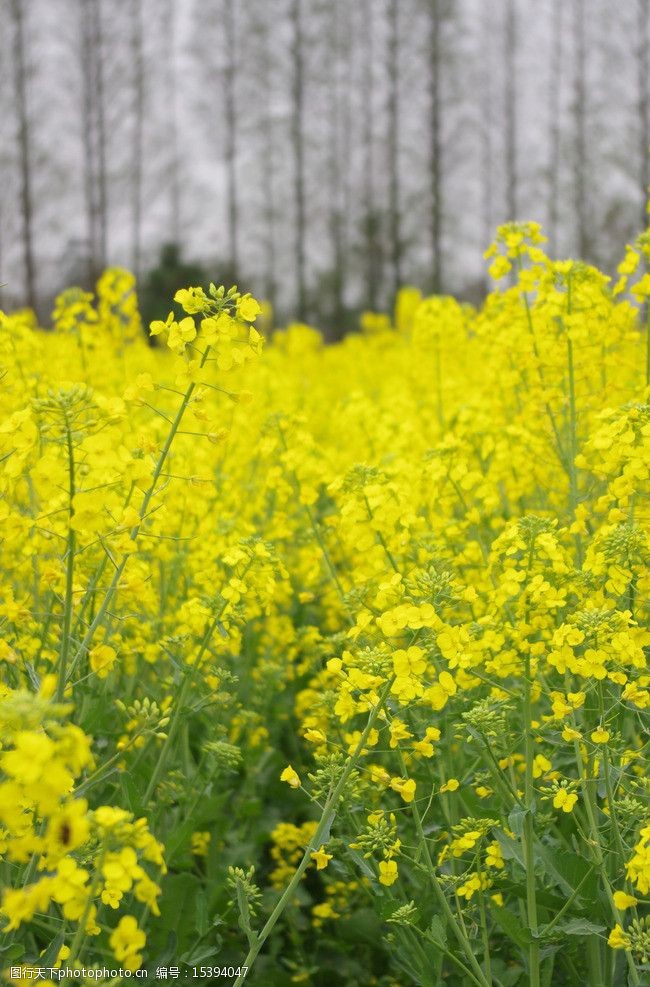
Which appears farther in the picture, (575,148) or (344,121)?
(344,121)

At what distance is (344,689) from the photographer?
→ 1.84 m

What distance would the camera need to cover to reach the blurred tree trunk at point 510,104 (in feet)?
64.6

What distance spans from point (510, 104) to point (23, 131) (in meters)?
9.83

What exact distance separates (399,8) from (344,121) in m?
2.75

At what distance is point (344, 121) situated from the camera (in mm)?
21531

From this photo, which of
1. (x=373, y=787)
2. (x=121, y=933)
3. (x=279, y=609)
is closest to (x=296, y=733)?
(x=279, y=609)

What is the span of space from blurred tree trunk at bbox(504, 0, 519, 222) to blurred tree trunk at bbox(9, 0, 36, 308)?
934 cm

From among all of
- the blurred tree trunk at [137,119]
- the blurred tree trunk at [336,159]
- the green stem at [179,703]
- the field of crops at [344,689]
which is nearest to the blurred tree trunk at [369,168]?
the blurred tree trunk at [336,159]

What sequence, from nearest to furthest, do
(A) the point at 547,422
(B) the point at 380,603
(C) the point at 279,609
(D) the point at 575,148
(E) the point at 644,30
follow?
(B) the point at 380,603 → (A) the point at 547,422 → (C) the point at 279,609 → (E) the point at 644,30 → (D) the point at 575,148

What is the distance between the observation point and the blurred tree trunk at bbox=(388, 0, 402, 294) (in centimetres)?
1955

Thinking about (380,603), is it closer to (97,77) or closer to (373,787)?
(373,787)

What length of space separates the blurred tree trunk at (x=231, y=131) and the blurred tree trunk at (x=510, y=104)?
5.54 metres

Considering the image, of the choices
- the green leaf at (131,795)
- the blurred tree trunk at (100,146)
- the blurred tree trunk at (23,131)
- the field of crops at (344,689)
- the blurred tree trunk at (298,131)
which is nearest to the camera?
the field of crops at (344,689)

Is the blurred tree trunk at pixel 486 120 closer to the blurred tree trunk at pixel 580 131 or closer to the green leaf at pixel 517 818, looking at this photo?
the blurred tree trunk at pixel 580 131
